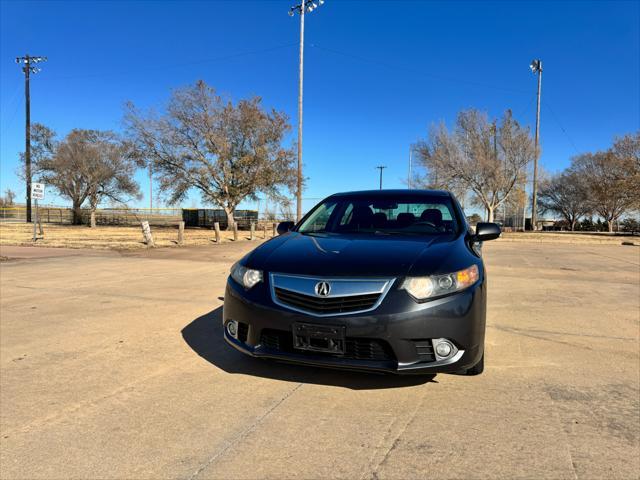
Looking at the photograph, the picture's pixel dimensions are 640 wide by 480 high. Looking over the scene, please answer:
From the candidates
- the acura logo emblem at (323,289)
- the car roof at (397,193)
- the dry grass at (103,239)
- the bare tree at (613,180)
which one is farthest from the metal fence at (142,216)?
the acura logo emblem at (323,289)

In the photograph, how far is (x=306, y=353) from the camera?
3.03 meters

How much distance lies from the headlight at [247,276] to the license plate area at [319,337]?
506 millimetres

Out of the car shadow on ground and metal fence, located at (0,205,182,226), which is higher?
metal fence, located at (0,205,182,226)

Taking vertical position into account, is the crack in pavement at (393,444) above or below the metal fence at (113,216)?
below

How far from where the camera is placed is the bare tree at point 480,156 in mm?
32094

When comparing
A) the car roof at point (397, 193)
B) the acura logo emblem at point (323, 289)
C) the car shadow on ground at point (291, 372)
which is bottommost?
the car shadow on ground at point (291, 372)

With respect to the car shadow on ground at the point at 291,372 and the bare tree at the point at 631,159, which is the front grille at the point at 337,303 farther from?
the bare tree at the point at 631,159

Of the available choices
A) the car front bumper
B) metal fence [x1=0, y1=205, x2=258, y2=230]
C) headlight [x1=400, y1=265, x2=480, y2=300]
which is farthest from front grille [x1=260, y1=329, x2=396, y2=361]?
metal fence [x1=0, y1=205, x2=258, y2=230]

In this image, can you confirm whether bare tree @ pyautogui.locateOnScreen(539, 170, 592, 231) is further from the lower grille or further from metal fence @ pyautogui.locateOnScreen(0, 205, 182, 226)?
the lower grille

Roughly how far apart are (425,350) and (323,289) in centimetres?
77

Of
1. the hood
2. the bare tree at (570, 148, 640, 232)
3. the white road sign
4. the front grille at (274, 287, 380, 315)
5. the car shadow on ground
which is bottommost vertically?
the car shadow on ground

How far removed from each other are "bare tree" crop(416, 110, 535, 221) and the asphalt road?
2770 cm

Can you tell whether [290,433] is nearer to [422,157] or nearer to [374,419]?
[374,419]

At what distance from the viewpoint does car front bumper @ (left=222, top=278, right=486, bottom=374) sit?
9.40 ft
